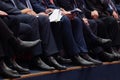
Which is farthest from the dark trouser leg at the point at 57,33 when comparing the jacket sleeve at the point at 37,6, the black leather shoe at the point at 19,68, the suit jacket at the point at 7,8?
the black leather shoe at the point at 19,68

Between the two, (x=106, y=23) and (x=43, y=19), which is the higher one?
(x=43, y=19)

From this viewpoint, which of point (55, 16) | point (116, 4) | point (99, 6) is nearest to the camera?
point (55, 16)

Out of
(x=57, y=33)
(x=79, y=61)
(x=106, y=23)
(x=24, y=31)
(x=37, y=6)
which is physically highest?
(x=37, y=6)

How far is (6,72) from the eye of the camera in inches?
74.7

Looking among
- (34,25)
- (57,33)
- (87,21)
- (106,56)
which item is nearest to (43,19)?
(34,25)

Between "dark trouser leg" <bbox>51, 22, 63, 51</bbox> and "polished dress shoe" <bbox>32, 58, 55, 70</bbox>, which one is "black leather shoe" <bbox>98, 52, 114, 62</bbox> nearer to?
"dark trouser leg" <bbox>51, 22, 63, 51</bbox>

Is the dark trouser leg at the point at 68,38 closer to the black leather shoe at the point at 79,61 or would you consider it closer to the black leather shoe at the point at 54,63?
the black leather shoe at the point at 79,61

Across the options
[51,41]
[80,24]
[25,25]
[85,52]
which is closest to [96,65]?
[85,52]

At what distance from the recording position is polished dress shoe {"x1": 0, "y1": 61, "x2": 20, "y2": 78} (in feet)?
6.21

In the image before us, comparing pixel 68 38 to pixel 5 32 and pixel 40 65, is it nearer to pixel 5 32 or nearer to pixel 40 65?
pixel 40 65

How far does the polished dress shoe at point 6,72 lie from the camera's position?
1892 millimetres

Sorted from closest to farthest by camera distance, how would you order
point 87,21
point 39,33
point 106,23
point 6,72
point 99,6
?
1. point 6,72
2. point 39,33
3. point 87,21
4. point 106,23
5. point 99,6

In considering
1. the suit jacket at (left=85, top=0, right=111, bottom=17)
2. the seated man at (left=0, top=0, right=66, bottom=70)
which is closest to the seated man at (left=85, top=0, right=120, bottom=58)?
the suit jacket at (left=85, top=0, right=111, bottom=17)

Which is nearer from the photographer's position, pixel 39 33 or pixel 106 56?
pixel 39 33
